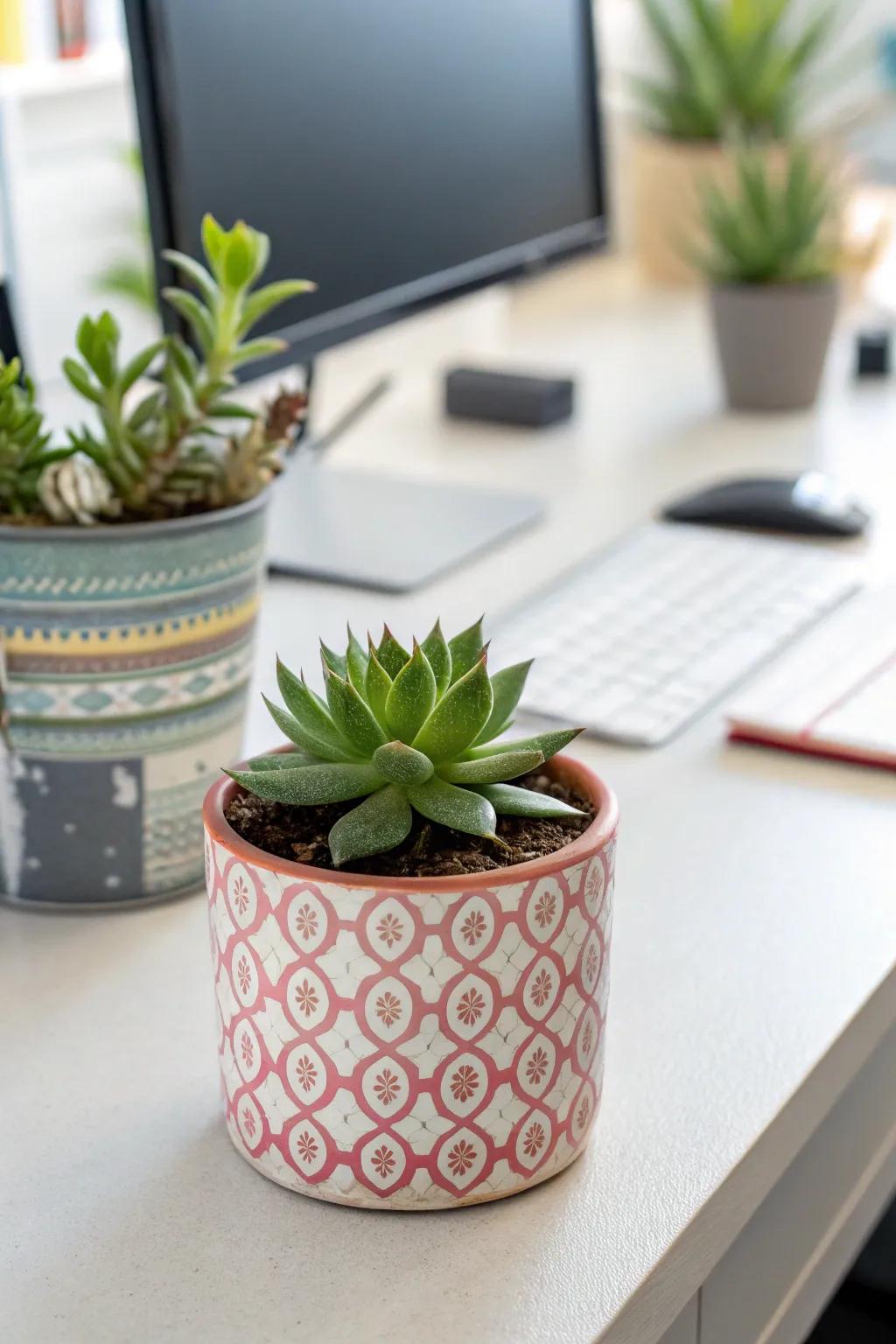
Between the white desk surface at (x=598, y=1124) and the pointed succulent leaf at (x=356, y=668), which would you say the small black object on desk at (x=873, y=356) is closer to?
the white desk surface at (x=598, y=1124)

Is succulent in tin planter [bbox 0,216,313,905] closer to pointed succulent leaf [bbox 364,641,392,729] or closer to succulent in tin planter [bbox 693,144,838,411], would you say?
pointed succulent leaf [bbox 364,641,392,729]

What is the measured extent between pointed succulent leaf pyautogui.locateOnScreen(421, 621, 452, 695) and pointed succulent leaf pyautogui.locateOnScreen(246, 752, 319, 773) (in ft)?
0.15

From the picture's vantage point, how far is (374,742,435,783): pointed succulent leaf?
47 cm

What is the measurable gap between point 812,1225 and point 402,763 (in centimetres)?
28

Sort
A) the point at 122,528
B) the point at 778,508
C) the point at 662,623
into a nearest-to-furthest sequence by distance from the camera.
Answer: the point at 122,528
the point at 662,623
the point at 778,508

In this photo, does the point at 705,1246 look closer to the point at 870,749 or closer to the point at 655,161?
the point at 870,749

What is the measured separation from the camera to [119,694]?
2.05 feet

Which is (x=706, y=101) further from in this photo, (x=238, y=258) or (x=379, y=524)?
(x=238, y=258)

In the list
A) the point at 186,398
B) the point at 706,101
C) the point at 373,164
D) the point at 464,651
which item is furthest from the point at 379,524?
the point at 706,101

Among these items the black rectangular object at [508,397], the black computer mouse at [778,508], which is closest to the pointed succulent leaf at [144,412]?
the black computer mouse at [778,508]

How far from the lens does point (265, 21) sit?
0.92 m

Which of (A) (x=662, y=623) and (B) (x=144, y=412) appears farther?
(A) (x=662, y=623)

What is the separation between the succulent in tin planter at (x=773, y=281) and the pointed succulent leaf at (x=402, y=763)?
986mm

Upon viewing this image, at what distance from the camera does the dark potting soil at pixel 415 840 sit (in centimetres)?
48
